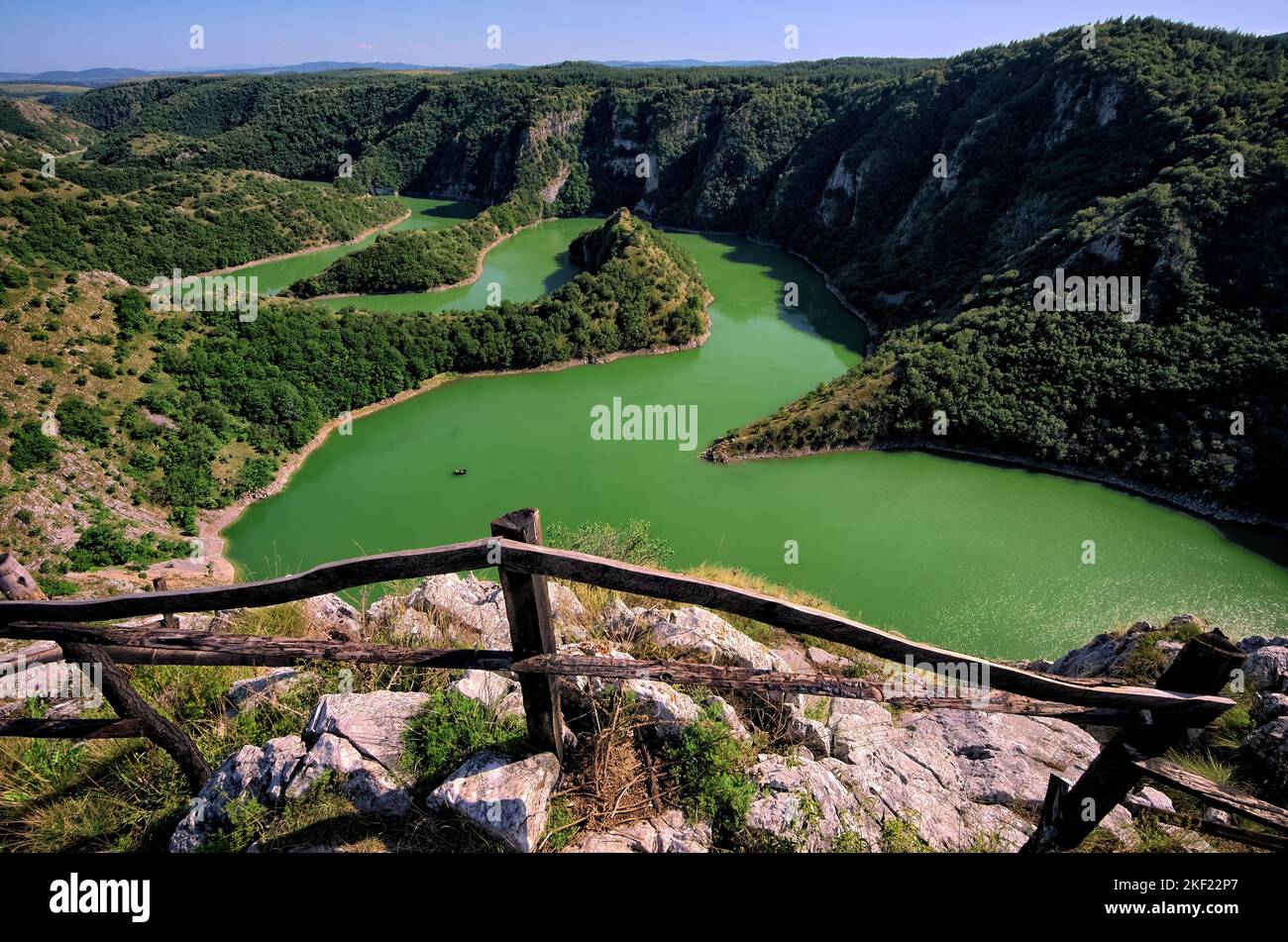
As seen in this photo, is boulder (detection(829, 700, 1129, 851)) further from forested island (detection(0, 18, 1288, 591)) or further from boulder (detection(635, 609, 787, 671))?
forested island (detection(0, 18, 1288, 591))

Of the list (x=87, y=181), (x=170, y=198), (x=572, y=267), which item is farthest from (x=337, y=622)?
(x=87, y=181)

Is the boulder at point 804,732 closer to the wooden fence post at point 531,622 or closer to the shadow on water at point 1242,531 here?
the wooden fence post at point 531,622

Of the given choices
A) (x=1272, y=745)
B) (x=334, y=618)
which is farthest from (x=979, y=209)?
(x=334, y=618)

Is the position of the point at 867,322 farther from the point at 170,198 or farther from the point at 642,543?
the point at 170,198

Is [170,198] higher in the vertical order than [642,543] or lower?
higher

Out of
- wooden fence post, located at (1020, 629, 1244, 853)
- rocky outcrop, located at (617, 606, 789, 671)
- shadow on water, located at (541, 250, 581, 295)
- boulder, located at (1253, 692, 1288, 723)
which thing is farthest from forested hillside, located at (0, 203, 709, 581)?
boulder, located at (1253, 692, 1288, 723)

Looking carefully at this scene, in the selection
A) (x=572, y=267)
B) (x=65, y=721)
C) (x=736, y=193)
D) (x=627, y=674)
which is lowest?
(x=65, y=721)

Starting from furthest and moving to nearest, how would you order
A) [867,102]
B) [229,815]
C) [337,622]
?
[867,102], [337,622], [229,815]
